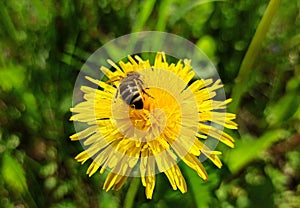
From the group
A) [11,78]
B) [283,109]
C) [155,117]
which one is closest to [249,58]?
[283,109]

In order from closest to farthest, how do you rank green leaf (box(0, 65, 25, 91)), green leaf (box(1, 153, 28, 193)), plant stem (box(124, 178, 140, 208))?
plant stem (box(124, 178, 140, 208)) → green leaf (box(1, 153, 28, 193)) → green leaf (box(0, 65, 25, 91))

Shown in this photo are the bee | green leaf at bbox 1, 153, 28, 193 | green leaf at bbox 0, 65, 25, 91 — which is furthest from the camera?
green leaf at bbox 0, 65, 25, 91

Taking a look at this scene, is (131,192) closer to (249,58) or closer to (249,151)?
(249,151)

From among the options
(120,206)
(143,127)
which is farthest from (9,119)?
(143,127)

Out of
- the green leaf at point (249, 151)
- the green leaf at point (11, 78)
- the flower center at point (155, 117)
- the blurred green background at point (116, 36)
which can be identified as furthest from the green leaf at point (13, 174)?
the green leaf at point (249, 151)

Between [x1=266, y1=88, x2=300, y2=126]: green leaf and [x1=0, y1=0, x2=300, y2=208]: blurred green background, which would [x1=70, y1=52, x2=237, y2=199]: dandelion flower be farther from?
[x1=266, y1=88, x2=300, y2=126]: green leaf

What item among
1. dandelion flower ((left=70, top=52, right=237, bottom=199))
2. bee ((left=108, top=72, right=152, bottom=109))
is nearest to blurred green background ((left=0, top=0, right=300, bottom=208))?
dandelion flower ((left=70, top=52, right=237, bottom=199))

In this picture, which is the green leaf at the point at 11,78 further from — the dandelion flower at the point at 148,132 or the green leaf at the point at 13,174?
the dandelion flower at the point at 148,132
